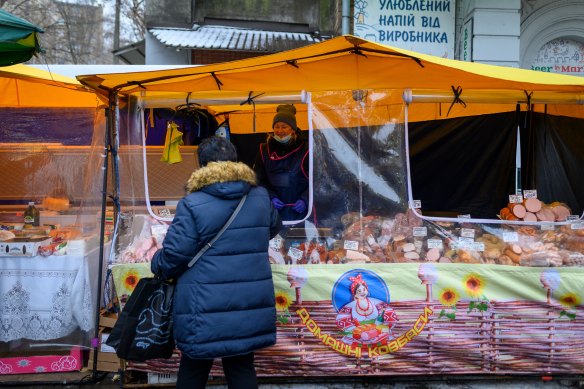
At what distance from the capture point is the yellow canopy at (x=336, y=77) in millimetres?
2992

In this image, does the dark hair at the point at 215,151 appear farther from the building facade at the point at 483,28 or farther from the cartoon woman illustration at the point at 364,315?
the building facade at the point at 483,28

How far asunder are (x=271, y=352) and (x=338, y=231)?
0.92 m

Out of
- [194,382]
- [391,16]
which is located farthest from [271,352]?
[391,16]

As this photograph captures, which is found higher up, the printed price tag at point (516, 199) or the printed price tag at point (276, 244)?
the printed price tag at point (516, 199)

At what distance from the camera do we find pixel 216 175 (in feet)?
8.13

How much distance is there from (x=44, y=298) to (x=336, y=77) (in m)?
2.67

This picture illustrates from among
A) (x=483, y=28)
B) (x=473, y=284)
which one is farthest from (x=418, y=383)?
(x=483, y=28)

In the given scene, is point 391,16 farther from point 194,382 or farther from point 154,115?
point 194,382

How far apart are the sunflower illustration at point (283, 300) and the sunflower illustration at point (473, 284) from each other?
1.15 metres

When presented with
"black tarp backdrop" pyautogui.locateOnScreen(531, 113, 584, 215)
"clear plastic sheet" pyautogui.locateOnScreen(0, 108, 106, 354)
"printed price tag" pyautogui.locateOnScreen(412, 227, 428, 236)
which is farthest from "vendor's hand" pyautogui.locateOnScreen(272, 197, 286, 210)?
"black tarp backdrop" pyautogui.locateOnScreen(531, 113, 584, 215)

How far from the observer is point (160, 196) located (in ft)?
13.6

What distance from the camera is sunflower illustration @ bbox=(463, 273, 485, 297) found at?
3.18 metres

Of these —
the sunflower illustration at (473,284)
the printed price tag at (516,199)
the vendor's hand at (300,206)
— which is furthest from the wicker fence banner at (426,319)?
the printed price tag at (516,199)

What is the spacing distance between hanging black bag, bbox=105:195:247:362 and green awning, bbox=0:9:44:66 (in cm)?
156
